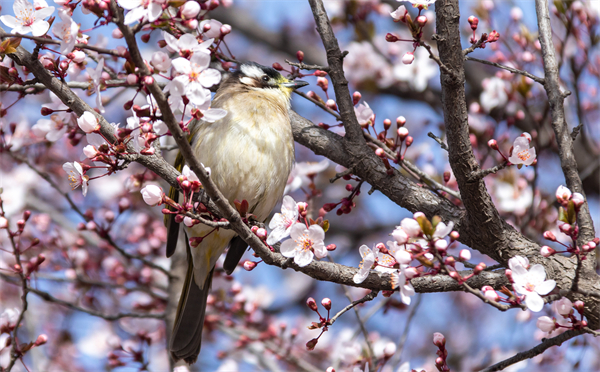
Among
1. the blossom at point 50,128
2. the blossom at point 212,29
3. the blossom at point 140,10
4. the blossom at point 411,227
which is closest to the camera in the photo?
the blossom at point 140,10

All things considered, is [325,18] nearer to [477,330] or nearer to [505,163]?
[505,163]

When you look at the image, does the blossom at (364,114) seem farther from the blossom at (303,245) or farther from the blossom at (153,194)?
the blossom at (153,194)

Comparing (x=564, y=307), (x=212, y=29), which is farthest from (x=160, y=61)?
(x=564, y=307)

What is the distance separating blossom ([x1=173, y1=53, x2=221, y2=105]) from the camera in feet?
6.87

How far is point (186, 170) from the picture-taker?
8.41 ft

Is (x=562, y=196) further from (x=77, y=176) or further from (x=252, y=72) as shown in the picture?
(x=252, y=72)

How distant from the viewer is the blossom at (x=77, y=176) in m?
2.46

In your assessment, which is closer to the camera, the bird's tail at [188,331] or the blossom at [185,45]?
the blossom at [185,45]

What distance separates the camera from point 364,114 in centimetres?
336

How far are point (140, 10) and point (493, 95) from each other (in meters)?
4.41

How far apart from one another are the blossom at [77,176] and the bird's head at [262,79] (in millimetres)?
2262

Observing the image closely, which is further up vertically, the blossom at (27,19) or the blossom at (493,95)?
the blossom at (493,95)

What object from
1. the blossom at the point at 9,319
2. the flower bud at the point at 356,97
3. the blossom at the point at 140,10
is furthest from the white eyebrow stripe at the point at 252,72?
the blossom at the point at 140,10

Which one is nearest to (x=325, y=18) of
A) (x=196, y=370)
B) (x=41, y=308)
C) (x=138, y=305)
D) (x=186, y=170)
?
(x=186, y=170)
